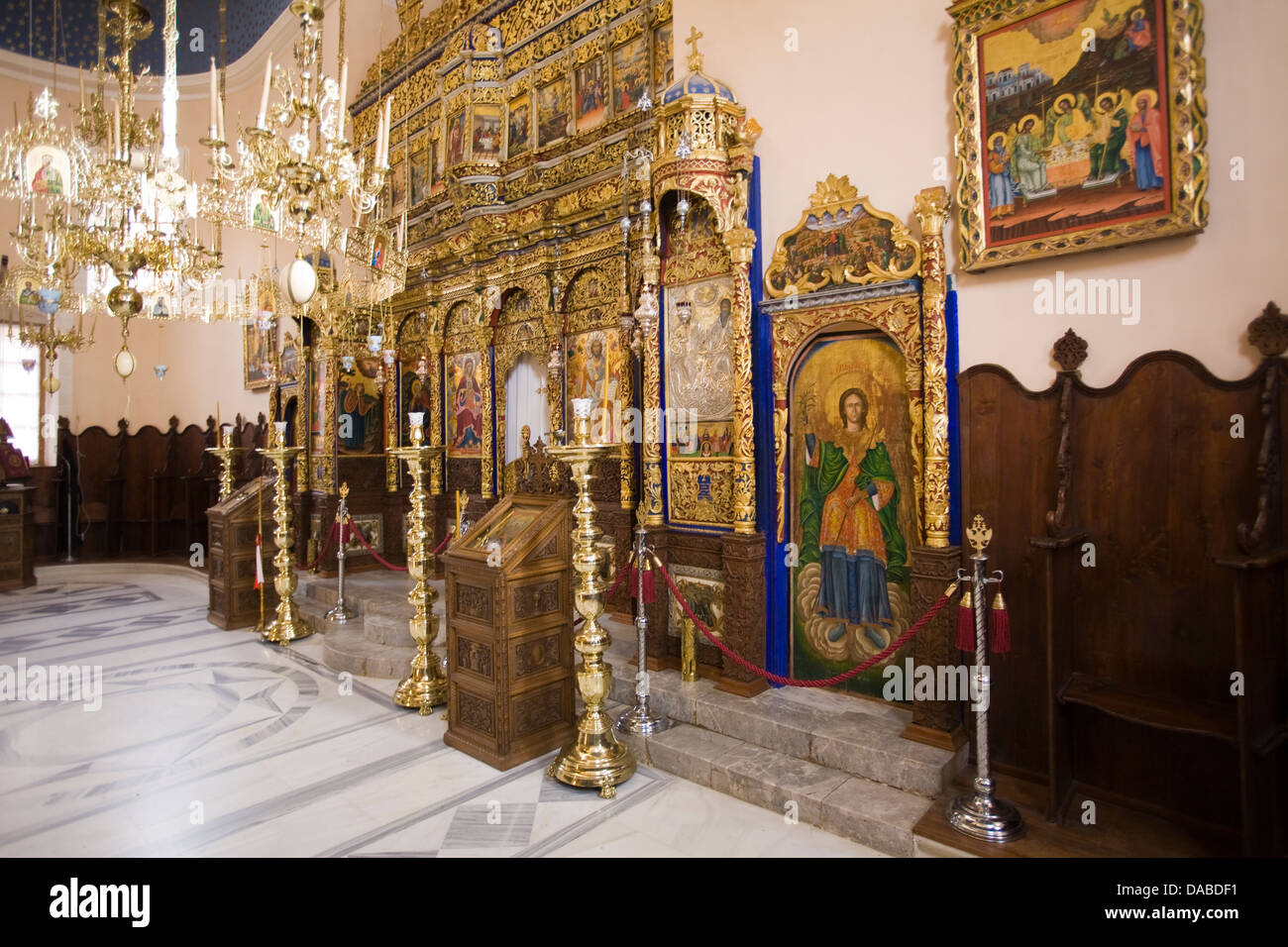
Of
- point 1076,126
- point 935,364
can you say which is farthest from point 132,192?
point 1076,126

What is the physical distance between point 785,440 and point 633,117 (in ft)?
12.6

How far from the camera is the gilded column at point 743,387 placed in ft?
16.4

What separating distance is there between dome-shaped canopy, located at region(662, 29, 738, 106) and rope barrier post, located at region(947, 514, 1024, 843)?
12.1 feet

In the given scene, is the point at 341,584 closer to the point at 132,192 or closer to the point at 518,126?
the point at 132,192

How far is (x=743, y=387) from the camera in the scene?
5012mm

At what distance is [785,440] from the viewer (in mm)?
5078

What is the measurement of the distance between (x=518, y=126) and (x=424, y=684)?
6.42 metres

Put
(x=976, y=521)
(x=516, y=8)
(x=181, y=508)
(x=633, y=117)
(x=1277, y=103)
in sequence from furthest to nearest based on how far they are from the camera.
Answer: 1. (x=181, y=508)
2. (x=516, y=8)
3. (x=633, y=117)
4. (x=976, y=521)
5. (x=1277, y=103)

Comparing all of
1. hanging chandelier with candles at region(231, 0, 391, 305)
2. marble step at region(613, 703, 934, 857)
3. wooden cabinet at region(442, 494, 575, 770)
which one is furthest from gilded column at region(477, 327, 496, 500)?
marble step at region(613, 703, 934, 857)

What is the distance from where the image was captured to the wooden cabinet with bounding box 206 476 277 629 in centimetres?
816

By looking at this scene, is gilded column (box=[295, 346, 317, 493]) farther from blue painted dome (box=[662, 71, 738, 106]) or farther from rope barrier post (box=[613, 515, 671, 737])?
rope barrier post (box=[613, 515, 671, 737])

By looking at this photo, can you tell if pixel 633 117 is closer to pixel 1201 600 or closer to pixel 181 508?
pixel 1201 600

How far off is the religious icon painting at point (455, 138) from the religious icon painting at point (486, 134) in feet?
0.86
